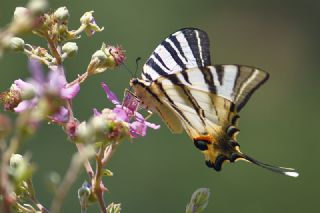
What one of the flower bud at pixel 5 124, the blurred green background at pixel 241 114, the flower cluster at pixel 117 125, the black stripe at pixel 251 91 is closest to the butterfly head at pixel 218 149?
the black stripe at pixel 251 91

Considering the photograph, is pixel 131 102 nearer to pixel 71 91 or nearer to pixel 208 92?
pixel 208 92

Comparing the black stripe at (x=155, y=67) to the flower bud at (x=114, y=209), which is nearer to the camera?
the flower bud at (x=114, y=209)

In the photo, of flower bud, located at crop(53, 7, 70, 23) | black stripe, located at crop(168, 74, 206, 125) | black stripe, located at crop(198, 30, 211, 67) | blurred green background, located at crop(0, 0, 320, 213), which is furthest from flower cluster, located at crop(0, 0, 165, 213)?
blurred green background, located at crop(0, 0, 320, 213)

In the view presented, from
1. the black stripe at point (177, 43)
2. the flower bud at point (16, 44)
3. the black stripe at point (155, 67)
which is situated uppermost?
the flower bud at point (16, 44)

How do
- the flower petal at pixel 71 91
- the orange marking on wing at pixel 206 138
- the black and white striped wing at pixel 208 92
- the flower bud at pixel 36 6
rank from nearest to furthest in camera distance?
the flower bud at pixel 36 6 < the flower petal at pixel 71 91 < the black and white striped wing at pixel 208 92 < the orange marking on wing at pixel 206 138

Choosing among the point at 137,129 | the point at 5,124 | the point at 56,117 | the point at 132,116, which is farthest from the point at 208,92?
the point at 5,124

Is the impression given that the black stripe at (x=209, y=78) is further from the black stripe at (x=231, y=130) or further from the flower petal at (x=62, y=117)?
the flower petal at (x=62, y=117)

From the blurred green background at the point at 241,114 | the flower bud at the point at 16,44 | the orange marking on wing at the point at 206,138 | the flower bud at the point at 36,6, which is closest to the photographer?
the flower bud at the point at 36,6
